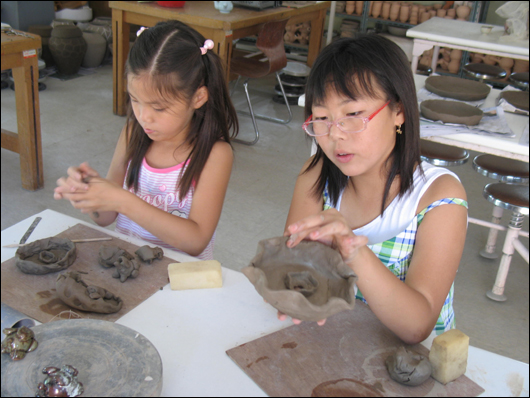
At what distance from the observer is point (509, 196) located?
249 centimetres

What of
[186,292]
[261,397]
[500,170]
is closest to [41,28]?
[500,170]

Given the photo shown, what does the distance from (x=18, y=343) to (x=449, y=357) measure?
29.3 inches

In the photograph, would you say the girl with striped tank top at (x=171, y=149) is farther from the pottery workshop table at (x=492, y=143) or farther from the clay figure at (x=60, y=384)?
the pottery workshop table at (x=492, y=143)

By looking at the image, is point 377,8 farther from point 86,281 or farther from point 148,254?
point 86,281

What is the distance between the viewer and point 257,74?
166 inches

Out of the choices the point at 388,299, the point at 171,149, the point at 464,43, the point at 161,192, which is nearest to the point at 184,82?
the point at 171,149

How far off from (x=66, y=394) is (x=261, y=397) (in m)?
0.32

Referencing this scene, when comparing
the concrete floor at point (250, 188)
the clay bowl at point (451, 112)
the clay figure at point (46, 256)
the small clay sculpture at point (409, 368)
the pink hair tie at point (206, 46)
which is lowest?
the concrete floor at point (250, 188)

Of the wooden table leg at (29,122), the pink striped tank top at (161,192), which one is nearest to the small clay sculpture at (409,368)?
the pink striped tank top at (161,192)

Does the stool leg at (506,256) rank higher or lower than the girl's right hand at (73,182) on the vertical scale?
lower

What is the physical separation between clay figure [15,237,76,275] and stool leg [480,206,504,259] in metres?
2.48

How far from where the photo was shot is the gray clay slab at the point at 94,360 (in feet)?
2.62

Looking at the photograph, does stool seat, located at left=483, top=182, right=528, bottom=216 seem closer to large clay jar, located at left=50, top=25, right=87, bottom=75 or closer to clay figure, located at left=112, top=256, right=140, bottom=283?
clay figure, located at left=112, top=256, right=140, bottom=283

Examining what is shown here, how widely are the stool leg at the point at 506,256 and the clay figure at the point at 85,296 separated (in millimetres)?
2128
